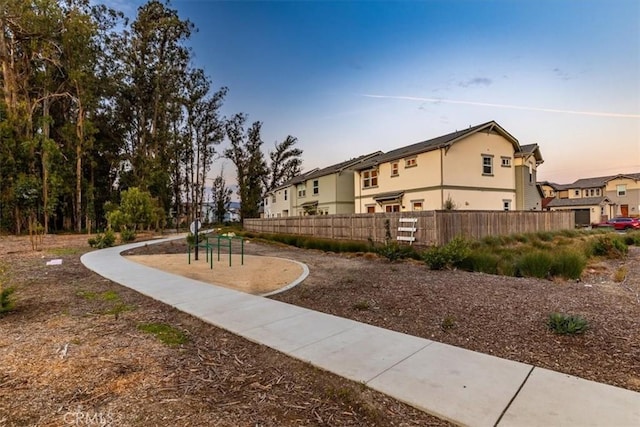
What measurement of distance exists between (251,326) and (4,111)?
26.6 meters

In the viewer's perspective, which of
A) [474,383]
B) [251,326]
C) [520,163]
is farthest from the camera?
[520,163]

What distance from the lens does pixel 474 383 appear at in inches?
116

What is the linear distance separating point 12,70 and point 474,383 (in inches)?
1209

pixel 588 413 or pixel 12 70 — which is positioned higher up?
pixel 12 70

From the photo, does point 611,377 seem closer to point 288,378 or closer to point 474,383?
point 474,383

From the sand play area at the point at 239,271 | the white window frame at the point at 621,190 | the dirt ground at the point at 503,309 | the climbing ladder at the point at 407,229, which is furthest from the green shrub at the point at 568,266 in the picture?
the white window frame at the point at 621,190

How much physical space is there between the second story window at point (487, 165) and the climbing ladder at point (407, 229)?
1012 cm

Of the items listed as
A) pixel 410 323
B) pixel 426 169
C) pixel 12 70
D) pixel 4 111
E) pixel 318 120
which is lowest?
pixel 410 323

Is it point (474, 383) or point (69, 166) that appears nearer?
point (474, 383)

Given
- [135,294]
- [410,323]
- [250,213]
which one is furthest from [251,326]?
[250,213]

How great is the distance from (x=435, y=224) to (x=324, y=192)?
16.7 meters

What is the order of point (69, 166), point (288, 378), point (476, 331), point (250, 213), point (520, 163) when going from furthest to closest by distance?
point (250, 213), point (69, 166), point (520, 163), point (476, 331), point (288, 378)

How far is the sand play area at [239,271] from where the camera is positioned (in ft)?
24.7
